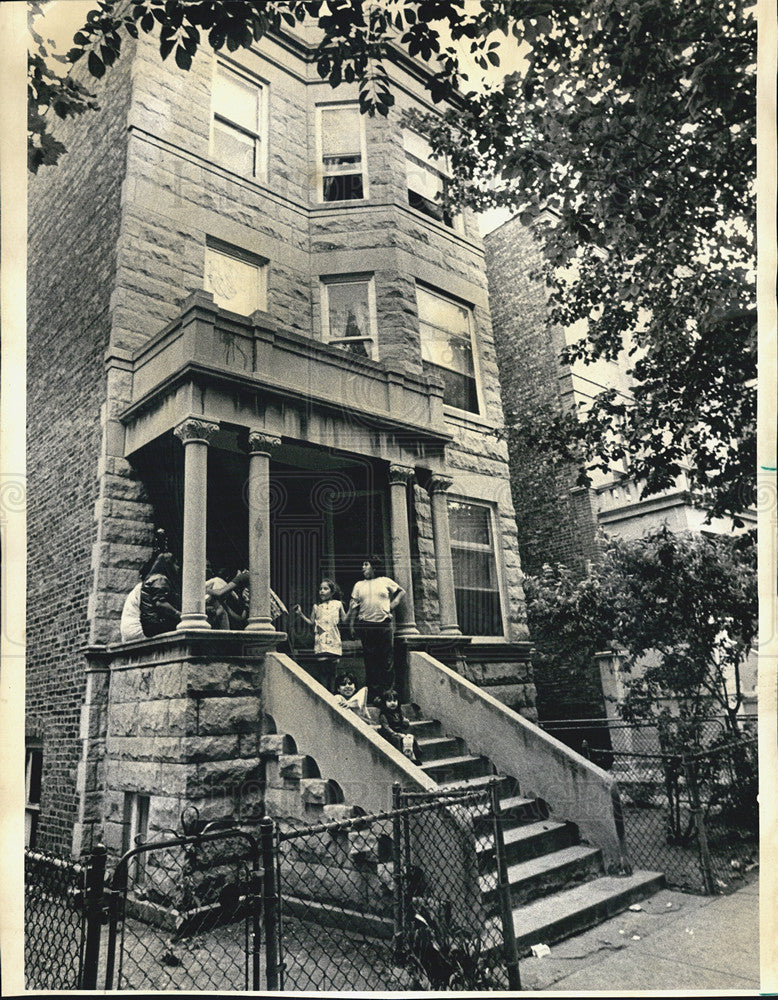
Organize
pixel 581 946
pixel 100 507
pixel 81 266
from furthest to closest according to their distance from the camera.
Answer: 1. pixel 81 266
2. pixel 100 507
3. pixel 581 946

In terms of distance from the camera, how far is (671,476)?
16.6 feet

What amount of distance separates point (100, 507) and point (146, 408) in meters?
1.13

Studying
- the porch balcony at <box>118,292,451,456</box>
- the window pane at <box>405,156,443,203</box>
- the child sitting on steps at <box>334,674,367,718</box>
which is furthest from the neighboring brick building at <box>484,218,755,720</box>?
the child sitting on steps at <box>334,674,367,718</box>

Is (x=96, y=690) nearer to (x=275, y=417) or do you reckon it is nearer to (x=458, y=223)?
(x=275, y=417)

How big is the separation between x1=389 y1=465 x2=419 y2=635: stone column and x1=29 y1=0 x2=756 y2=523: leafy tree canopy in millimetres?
2508

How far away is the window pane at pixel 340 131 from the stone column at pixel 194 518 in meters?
5.21

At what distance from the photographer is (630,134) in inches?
186


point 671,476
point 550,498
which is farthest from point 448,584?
point 671,476

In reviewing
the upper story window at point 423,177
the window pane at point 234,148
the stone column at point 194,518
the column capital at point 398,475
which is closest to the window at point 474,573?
the column capital at point 398,475

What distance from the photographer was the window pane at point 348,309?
8.95 meters

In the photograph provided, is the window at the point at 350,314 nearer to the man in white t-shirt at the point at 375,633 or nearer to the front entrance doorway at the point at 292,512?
the front entrance doorway at the point at 292,512

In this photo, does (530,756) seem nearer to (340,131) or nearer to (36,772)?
(36,772)

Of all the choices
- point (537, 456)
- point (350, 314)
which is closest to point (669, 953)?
point (537, 456)

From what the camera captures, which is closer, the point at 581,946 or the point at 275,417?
the point at 581,946
